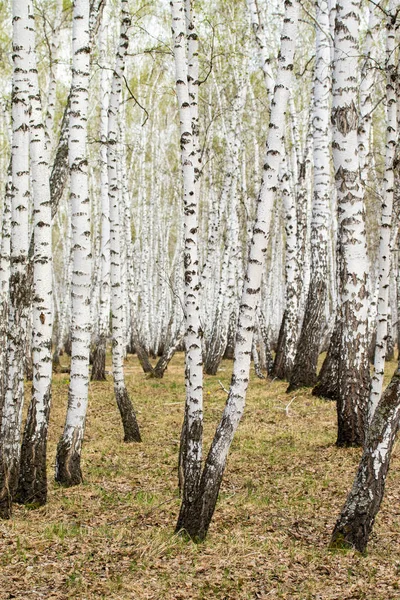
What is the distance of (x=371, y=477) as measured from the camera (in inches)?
201

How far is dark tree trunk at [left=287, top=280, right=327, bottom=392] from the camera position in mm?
12703

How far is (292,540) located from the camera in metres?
5.73

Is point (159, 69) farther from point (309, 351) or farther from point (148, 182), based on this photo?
point (309, 351)

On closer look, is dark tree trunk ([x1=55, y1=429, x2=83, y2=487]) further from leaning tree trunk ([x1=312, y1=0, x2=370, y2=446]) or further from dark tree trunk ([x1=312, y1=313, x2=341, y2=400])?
dark tree trunk ([x1=312, y1=313, x2=341, y2=400])

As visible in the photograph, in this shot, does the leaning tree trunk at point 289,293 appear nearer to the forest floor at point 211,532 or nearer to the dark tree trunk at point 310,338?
the dark tree trunk at point 310,338

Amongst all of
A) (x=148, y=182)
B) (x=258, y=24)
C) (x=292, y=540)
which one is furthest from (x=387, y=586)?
(x=148, y=182)

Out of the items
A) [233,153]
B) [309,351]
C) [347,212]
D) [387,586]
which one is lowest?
[387,586]

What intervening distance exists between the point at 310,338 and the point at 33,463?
25.0ft

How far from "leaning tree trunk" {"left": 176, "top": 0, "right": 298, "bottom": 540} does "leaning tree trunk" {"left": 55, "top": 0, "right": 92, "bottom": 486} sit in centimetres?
223

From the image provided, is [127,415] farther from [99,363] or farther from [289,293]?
[99,363]

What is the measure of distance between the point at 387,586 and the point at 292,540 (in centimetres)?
110

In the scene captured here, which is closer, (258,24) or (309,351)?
(258,24)

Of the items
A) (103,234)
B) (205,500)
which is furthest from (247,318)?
(103,234)

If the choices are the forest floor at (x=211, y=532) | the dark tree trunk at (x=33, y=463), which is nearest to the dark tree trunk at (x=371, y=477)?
the forest floor at (x=211, y=532)
